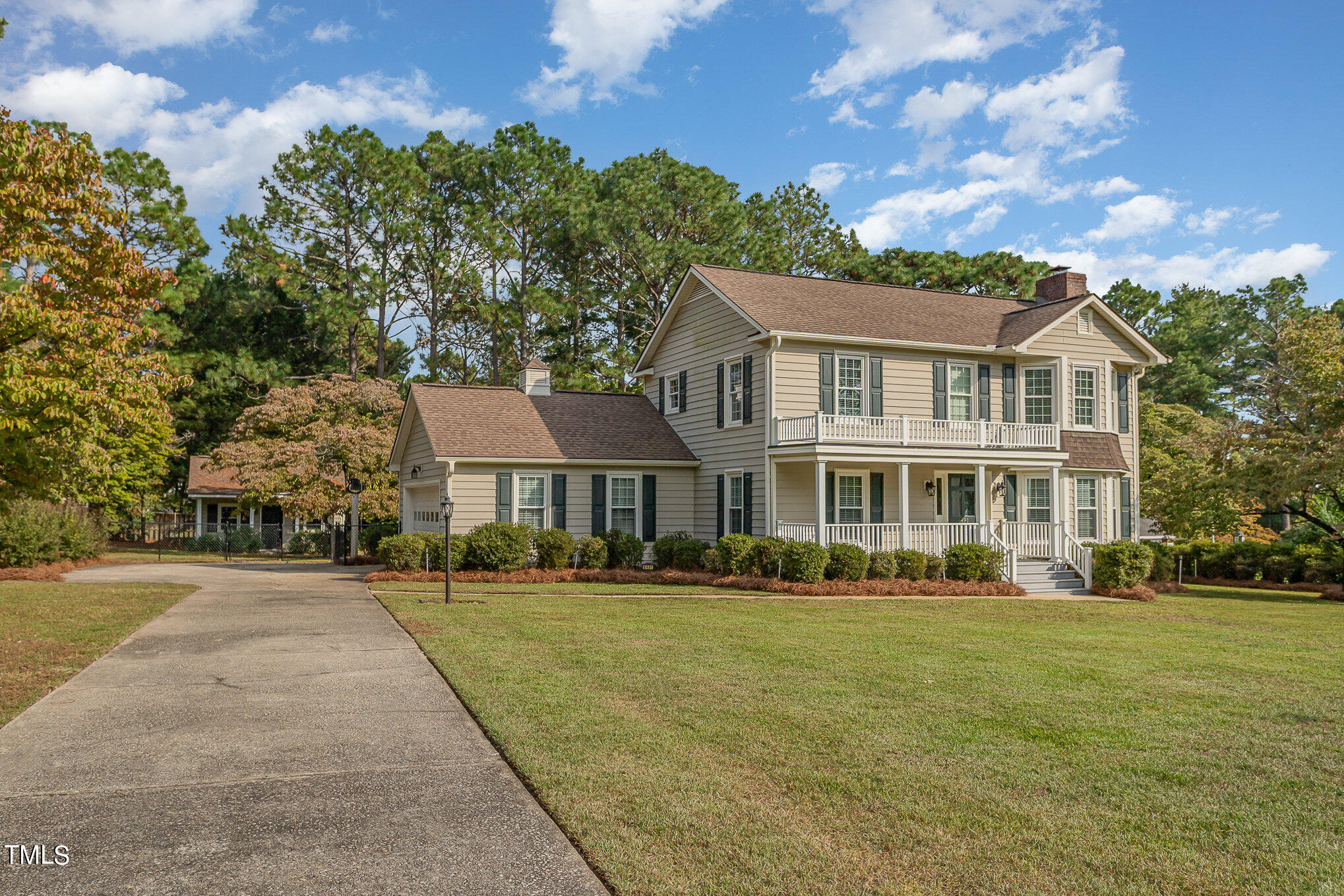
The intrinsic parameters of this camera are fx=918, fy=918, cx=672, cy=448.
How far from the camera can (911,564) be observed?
20.0 m

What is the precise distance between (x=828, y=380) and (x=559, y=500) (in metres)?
7.35

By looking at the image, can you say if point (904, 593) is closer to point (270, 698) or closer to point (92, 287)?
point (270, 698)

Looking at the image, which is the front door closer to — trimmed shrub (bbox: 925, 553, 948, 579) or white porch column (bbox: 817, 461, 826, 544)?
trimmed shrub (bbox: 925, 553, 948, 579)

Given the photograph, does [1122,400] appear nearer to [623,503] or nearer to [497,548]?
[623,503]

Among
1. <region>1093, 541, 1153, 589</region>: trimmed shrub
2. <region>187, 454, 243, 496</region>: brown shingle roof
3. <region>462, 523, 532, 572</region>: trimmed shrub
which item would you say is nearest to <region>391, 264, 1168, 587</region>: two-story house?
<region>1093, 541, 1153, 589</region>: trimmed shrub

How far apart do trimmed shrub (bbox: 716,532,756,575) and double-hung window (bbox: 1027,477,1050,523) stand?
7.98 metres

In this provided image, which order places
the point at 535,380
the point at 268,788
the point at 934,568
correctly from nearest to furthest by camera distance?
the point at 268,788 < the point at 934,568 < the point at 535,380

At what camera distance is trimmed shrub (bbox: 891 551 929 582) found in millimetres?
19922

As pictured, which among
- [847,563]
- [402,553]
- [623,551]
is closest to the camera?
[847,563]

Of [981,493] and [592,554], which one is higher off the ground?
[981,493]

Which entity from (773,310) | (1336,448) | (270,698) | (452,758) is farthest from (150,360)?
(1336,448)

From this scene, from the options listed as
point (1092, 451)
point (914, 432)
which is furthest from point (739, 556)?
point (1092, 451)

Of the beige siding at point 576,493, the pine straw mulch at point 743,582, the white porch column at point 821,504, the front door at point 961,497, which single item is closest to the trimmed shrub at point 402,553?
the pine straw mulch at point 743,582

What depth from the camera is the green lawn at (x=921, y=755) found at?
446 cm
